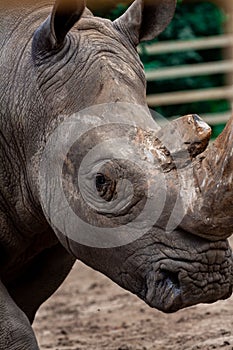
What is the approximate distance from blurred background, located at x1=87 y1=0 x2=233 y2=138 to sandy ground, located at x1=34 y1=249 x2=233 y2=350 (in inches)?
121

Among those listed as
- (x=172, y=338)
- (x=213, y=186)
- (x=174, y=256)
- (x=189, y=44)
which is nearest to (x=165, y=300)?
(x=174, y=256)

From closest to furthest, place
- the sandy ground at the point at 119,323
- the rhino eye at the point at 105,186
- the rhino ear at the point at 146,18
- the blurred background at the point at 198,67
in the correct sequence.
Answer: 1. the rhino eye at the point at 105,186
2. the rhino ear at the point at 146,18
3. the sandy ground at the point at 119,323
4. the blurred background at the point at 198,67

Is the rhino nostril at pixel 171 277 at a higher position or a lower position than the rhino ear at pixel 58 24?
lower

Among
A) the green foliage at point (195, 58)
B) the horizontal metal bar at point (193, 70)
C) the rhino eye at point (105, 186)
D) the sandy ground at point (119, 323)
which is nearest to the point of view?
the rhino eye at point (105, 186)

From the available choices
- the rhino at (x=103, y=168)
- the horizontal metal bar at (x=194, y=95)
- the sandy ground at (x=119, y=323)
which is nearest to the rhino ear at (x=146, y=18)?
the rhino at (x=103, y=168)

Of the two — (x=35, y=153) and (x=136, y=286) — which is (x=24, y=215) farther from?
(x=136, y=286)

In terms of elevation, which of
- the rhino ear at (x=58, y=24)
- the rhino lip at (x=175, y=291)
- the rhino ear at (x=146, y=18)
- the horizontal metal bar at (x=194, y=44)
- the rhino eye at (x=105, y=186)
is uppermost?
the rhino ear at (x=58, y=24)

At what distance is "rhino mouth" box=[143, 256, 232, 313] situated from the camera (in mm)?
5414

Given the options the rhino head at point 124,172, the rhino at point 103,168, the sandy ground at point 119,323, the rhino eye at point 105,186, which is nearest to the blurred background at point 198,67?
the sandy ground at point 119,323

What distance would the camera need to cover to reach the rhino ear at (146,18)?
6234 mm

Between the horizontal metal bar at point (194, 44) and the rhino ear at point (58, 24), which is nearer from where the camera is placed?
the rhino ear at point (58, 24)

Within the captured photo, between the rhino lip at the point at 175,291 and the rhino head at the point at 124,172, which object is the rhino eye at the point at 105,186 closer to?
the rhino head at the point at 124,172

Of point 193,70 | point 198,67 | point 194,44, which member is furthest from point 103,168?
point 198,67

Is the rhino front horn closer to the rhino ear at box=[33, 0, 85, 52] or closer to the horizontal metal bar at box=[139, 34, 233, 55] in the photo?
the rhino ear at box=[33, 0, 85, 52]
